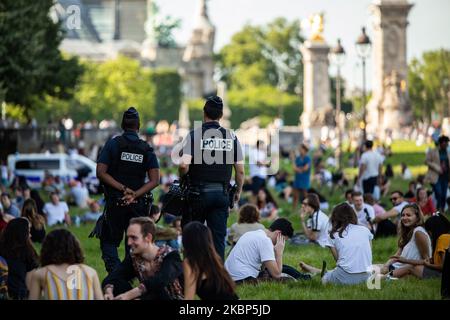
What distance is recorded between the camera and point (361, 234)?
15961mm

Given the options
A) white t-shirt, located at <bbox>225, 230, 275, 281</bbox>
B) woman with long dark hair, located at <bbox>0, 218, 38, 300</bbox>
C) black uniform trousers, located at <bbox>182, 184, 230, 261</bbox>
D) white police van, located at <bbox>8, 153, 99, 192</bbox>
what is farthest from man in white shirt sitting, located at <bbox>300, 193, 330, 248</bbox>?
white police van, located at <bbox>8, 153, 99, 192</bbox>

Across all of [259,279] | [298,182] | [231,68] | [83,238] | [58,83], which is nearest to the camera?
[259,279]

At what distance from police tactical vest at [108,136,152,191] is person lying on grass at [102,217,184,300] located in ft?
9.41

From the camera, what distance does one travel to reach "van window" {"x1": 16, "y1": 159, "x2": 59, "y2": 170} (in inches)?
1876

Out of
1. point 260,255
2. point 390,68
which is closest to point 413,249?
point 260,255

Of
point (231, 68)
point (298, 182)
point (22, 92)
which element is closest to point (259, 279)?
point (298, 182)

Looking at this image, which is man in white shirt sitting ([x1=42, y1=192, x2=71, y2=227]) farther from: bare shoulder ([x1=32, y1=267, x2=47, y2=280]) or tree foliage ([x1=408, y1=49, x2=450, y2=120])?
tree foliage ([x1=408, y1=49, x2=450, y2=120])

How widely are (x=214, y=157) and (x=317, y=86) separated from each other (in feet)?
233

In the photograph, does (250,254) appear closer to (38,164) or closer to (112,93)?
(38,164)

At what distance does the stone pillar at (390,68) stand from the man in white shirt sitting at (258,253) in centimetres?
5387

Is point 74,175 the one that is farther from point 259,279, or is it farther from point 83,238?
point 259,279

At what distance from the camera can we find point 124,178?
15961mm

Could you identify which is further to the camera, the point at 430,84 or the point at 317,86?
the point at 430,84
